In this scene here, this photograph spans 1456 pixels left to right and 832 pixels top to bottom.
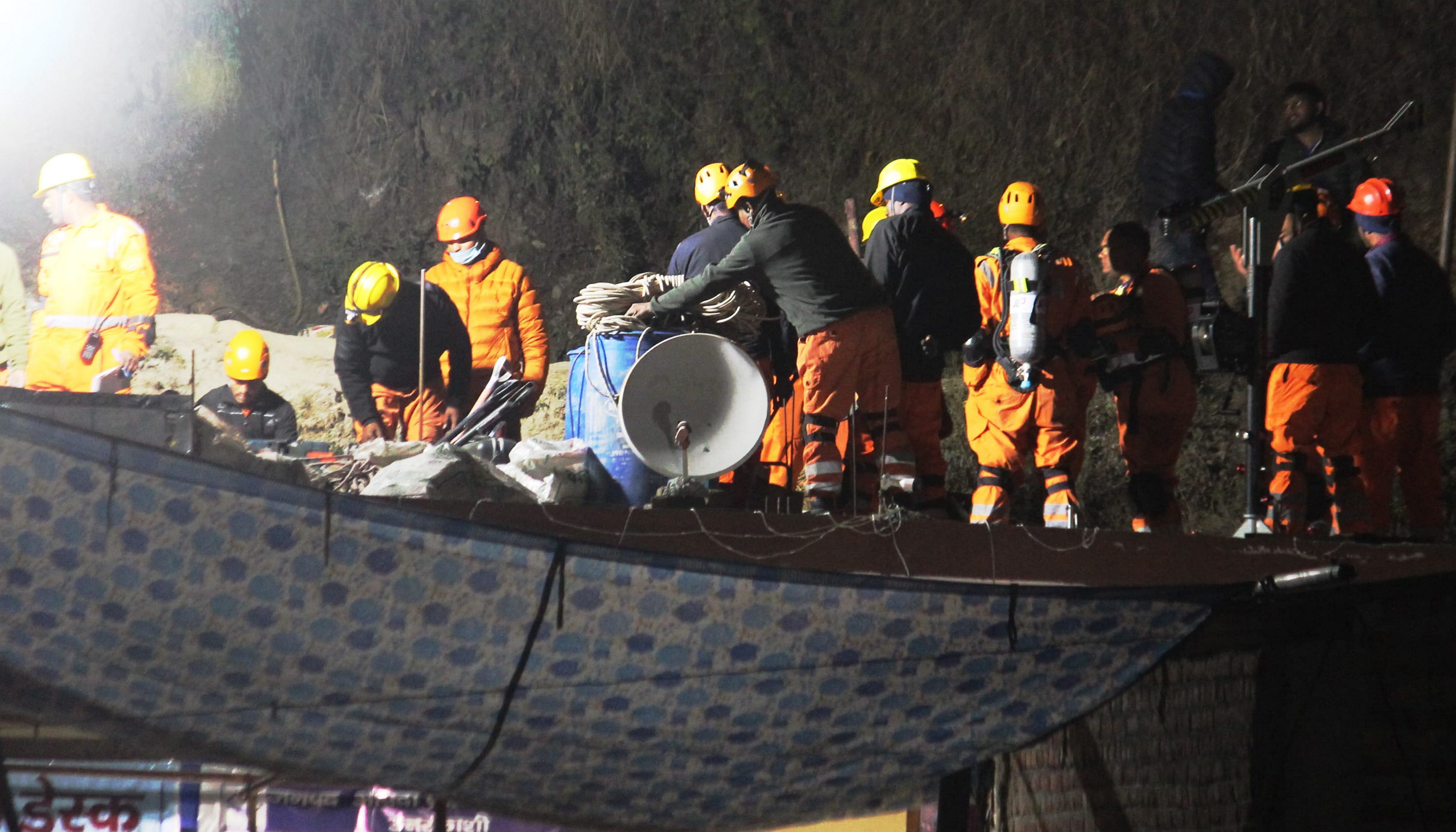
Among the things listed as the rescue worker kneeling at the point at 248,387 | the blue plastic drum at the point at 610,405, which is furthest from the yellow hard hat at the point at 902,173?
the rescue worker kneeling at the point at 248,387

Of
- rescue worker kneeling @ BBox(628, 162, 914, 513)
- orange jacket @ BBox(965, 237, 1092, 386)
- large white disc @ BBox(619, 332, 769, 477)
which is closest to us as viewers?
large white disc @ BBox(619, 332, 769, 477)

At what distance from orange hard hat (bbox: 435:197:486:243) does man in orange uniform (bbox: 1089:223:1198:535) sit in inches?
143

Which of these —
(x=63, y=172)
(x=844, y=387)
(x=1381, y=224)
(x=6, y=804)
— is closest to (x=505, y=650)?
(x=6, y=804)

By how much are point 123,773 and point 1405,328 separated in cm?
617

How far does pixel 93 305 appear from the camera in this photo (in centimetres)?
861

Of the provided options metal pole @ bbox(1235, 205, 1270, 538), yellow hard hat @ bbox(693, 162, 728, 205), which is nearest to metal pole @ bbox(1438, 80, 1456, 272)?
metal pole @ bbox(1235, 205, 1270, 538)

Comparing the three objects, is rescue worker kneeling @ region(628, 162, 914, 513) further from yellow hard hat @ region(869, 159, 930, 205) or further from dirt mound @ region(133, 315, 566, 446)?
dirt mound @ region(133, 315, 566, 446)

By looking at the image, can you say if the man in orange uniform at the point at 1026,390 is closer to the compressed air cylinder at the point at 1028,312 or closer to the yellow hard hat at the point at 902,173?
the compressed air cylinder at the point at 1028,312

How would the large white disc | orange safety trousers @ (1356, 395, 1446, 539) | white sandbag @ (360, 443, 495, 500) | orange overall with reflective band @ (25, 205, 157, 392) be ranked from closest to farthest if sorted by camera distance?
white sandbag @ (360, 443, 495, 500), the large white disc, orange safety trousers @ (1356, 395, 1446, 539), orange overall with reflective band @ (25, 205, 157, 392)

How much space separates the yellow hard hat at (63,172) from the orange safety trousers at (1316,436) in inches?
273

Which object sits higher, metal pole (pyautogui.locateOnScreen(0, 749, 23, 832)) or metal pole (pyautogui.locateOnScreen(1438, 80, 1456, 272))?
metal pole (pyautogui.locateOnScreen(1438, 80, 1456, 272))

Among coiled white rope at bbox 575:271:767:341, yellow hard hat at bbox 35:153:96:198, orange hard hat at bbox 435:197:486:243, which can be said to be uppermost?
yellow hard hat at bbox 35:153:96:198

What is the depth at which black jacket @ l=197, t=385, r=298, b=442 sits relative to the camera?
7407mm

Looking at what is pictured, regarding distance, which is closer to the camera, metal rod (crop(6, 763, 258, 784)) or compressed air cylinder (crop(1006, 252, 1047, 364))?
metal rod (crop(6, 763, 258, 784))
